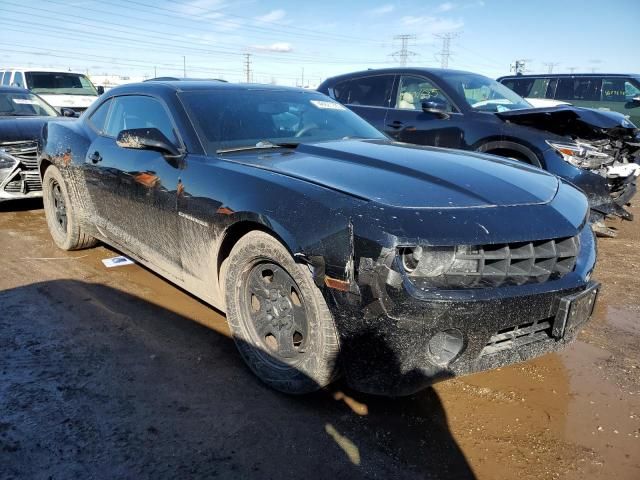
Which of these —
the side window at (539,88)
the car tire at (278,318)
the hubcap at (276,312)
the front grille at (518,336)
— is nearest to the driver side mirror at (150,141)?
the car tire at (278,318)

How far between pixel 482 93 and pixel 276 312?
15.3ft

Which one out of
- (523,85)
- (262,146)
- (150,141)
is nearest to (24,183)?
(150,141)

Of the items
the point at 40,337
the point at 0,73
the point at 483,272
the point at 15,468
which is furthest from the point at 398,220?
the point at 0,73

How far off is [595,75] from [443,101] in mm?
6946

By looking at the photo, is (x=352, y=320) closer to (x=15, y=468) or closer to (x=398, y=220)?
(x=398, y=220)

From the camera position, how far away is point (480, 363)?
2199 mm

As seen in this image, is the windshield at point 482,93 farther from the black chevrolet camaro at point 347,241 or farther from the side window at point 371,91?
the black chevrolet camaro at point 347,241

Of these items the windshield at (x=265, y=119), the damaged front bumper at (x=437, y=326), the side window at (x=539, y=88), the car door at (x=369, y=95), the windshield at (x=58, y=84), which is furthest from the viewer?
the windshield at (x=58, y=84)

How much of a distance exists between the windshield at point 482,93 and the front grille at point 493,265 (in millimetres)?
3786

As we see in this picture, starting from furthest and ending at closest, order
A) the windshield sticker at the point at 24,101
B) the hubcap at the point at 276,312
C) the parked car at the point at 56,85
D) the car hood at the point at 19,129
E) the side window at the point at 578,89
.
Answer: the parked car at the point at 56,85 → the side window at the point at 578,89 → the windshield sticker at the point at 24,101 → the car hood at the point at 19,129 → the hubcap at the point at 276,312

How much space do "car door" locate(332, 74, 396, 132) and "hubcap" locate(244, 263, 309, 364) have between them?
4.04 metres

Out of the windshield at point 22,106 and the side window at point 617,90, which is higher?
the side window at point 617,90

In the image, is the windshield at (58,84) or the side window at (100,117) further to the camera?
the windshield at (58,84)

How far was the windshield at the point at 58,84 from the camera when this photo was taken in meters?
12.8
